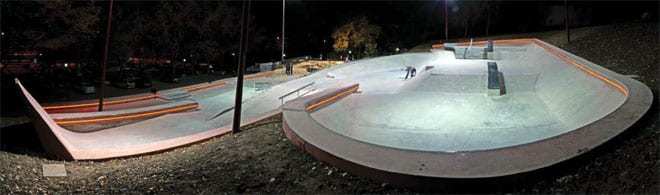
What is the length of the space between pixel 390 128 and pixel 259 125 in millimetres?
3346

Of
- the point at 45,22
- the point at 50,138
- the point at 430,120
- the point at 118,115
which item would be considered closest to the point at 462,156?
the point at 430,120

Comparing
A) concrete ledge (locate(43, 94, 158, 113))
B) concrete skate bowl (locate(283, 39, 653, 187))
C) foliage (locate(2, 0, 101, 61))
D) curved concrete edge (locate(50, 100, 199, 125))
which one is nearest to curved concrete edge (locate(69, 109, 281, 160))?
concrete skate bowl (locate(283, 39, 653, 187))

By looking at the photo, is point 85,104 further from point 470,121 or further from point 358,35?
point 358,35

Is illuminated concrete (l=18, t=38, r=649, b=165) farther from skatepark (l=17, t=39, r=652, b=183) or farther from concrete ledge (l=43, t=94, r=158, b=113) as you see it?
concrete ledge (l=43, t=94, r=158, b=113)

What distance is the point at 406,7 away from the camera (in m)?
50.6

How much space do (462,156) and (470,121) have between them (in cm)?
621

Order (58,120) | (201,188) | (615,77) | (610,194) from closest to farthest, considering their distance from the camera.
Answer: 1. (610,194)
2. (201,188)
3. (615,77)
4. (58,120)

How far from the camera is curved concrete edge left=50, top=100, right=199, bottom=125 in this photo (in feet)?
55.1

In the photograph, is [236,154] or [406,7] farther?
[406,7]

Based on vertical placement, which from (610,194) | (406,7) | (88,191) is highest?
(406,7)

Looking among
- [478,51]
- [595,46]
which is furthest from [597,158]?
[478,51]

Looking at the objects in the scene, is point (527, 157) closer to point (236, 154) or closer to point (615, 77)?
point (236, 154)

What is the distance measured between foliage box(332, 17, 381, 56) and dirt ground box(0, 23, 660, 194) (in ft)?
112

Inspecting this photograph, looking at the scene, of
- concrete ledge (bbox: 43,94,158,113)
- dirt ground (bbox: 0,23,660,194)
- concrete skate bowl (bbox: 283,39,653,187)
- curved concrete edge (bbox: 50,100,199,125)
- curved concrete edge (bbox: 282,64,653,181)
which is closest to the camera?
dirt ground (bbox: 0,23,660,194)
